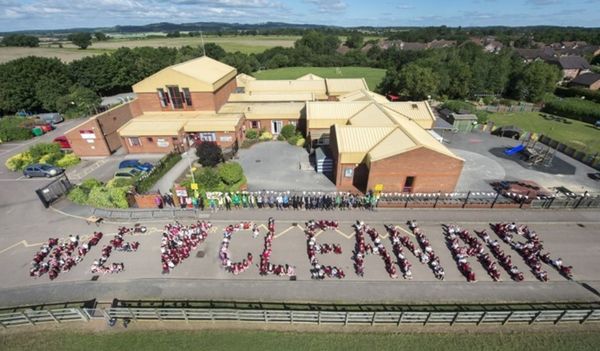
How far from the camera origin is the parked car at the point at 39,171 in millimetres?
30766

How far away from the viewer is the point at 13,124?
41531mm

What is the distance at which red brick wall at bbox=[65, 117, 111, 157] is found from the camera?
34.3 m

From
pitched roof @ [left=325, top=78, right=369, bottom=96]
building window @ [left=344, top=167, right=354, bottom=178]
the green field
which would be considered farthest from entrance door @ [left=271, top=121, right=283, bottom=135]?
the green field

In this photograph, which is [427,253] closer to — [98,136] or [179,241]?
[179,241]

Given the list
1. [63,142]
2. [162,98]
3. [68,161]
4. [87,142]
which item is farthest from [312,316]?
[63,142]

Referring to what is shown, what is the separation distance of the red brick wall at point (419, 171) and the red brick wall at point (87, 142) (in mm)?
34632

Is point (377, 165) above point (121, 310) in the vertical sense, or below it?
above

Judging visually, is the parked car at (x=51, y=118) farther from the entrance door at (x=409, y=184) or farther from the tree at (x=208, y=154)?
the entrance door at (x=409, y=184)

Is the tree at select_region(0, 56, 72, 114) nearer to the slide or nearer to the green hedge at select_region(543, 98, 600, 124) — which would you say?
the slide

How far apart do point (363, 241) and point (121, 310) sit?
16439 millimetres

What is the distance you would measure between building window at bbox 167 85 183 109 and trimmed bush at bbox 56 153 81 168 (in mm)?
14300

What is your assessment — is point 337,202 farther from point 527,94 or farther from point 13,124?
point 527,94

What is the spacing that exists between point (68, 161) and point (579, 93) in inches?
4118

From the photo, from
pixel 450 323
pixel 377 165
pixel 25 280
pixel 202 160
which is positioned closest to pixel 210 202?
pixel 202 160
